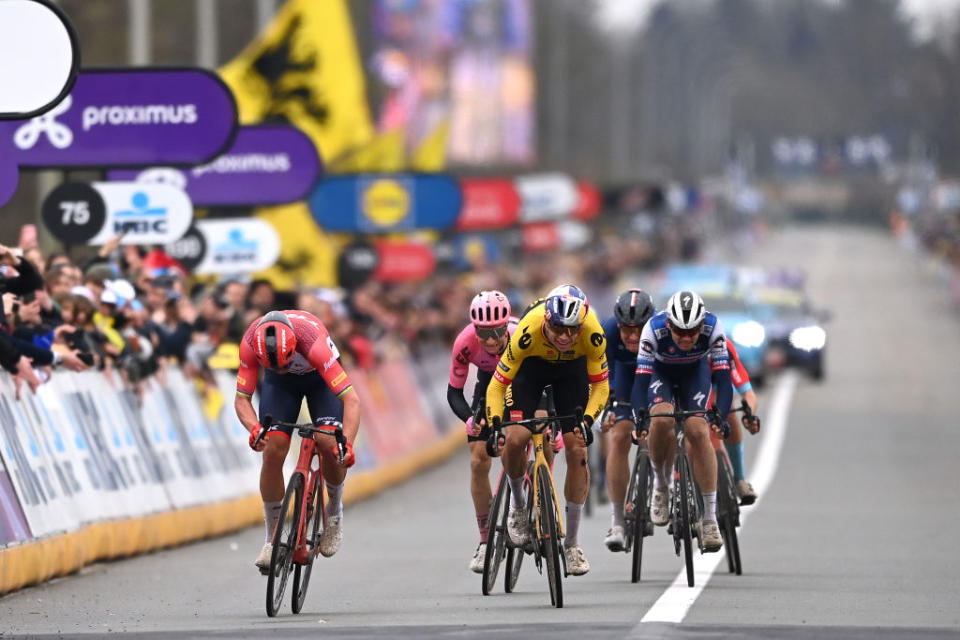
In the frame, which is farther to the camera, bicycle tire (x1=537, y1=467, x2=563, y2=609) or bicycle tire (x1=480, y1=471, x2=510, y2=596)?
bicycle tire (x1=480, y1=471, x2=510, y2=596)

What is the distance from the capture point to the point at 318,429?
481 inches

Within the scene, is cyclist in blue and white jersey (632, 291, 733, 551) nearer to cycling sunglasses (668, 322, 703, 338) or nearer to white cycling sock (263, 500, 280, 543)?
cycling sunglasses (668, 322, 703, 338)


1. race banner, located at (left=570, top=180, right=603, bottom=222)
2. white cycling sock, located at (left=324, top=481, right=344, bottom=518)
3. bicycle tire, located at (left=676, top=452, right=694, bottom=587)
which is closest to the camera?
white cycling sock, located at (left=324, top=481, right=344, bottom=518)

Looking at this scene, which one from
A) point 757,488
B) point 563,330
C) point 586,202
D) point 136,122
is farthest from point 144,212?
point 586,202

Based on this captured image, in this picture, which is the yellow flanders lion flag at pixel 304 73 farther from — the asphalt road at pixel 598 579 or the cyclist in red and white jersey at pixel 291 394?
the cyclist in red and white jersey at pixel 291 394

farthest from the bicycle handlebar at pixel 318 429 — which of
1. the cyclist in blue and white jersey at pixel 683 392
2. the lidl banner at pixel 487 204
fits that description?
the lidl banner at pixel 487 204

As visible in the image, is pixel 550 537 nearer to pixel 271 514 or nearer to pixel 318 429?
pixel 318 429

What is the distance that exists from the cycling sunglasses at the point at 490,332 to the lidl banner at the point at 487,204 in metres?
26.9

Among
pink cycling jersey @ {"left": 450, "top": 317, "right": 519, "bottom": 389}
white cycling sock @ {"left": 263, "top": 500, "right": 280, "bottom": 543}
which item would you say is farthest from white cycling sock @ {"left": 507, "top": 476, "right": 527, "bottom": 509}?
white cycling sock @ {"left": 263, "top": 500, "right": 280, "bottom": 543}

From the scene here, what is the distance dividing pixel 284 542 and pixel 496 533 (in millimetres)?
1320

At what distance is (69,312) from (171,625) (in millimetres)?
4828

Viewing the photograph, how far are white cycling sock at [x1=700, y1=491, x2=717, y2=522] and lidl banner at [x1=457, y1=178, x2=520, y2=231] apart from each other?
2606cm

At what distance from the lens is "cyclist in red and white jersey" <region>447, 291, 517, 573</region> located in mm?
12664

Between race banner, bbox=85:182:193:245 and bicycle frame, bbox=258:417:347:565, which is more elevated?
race banner, bbox=85:182:193:245
